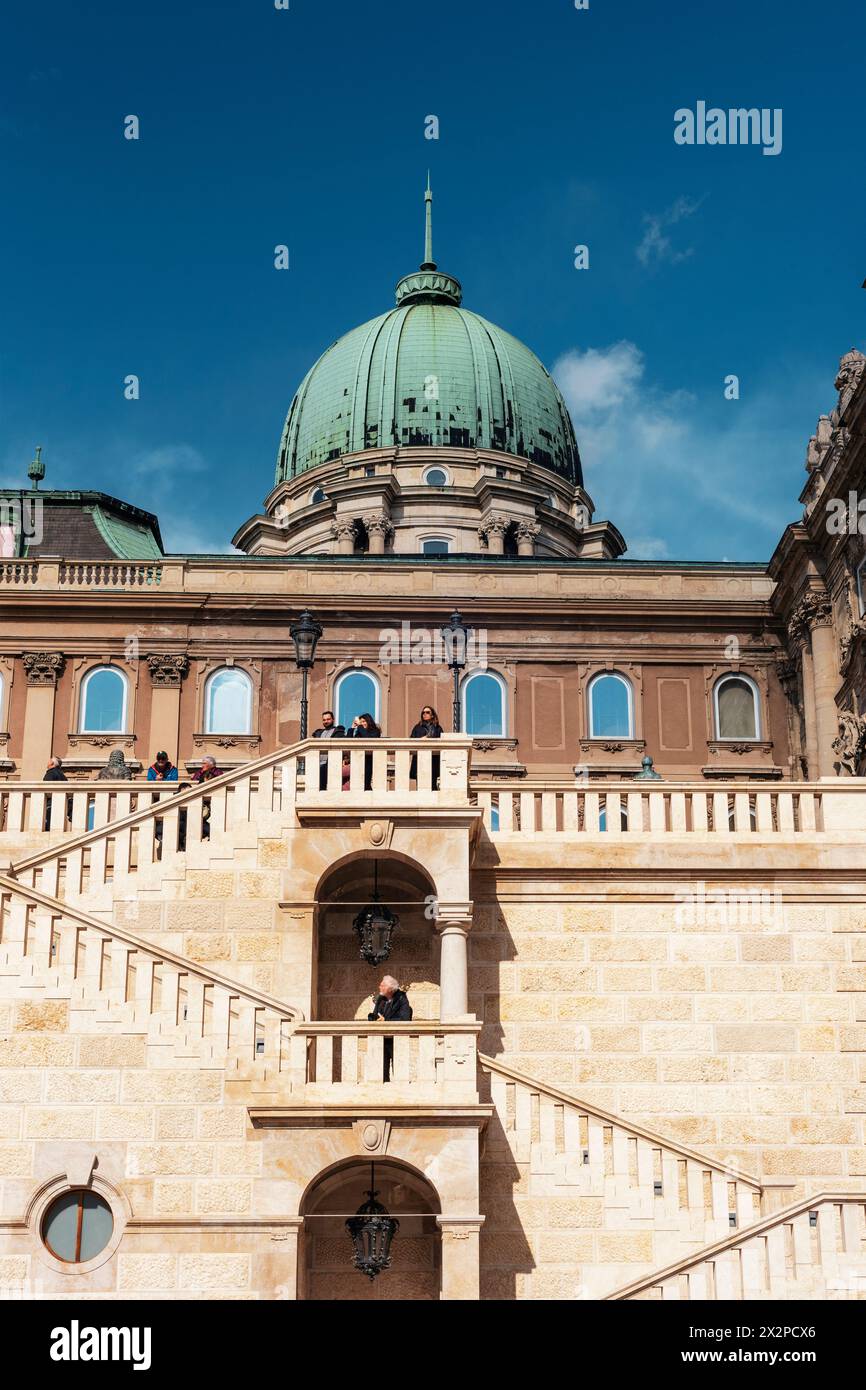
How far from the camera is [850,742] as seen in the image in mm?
43938

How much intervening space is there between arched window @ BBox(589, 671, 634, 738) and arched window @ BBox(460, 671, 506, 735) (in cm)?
225

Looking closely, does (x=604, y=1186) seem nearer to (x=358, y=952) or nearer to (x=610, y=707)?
(x=358, y=952)

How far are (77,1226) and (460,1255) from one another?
4.21 meters

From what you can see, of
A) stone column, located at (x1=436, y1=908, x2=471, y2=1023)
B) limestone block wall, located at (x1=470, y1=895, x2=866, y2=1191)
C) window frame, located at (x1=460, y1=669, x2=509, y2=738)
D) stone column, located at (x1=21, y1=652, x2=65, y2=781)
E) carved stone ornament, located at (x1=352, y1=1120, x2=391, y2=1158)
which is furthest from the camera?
window frame, located at (x1=460, y1=669, x2=509, y2=738)

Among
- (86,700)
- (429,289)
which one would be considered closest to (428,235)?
(429,289)

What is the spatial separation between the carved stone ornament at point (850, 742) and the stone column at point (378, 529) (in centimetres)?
2570

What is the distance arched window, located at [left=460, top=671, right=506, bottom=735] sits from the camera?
5025 centimetres

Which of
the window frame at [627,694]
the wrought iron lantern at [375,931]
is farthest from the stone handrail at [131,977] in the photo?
the window frame at [627,694]

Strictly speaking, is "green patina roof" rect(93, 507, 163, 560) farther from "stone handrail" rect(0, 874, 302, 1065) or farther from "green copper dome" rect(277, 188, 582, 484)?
"stone handrail" rect(0, 874, 302, 1065)

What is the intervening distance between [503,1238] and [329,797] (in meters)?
6.56

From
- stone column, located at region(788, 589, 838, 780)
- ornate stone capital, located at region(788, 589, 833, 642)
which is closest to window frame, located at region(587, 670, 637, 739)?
stone column, located at region(788, 589, 838, 780)

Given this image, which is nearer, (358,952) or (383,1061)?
(383,1061)

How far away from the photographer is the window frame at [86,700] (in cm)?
5022
